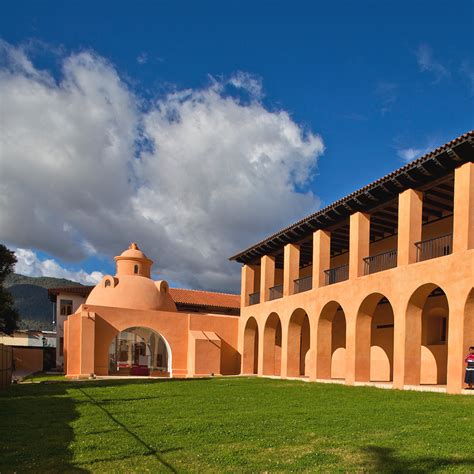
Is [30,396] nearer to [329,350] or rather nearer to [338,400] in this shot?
[338,400]

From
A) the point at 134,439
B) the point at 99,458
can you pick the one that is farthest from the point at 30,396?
the point at 99,458

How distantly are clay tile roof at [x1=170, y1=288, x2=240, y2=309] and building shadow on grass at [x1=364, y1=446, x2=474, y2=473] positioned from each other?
33.4 metres

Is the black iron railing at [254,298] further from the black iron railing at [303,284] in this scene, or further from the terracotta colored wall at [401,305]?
the black iron railing at [303,284]

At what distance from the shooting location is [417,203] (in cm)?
1686

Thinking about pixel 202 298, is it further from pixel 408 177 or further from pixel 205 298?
pixel 408 177

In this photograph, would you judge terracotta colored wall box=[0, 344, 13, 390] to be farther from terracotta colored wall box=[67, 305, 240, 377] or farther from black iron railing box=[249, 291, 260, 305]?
black iron railing box=[249, 291, 260, 305]

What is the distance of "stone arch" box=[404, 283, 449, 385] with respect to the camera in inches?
640

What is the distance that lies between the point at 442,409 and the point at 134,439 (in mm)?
6383

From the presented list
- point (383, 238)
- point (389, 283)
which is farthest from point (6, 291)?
point (389, 283)

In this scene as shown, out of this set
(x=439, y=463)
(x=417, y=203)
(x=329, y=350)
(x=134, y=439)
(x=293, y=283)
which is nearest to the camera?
(x=439, y=463)

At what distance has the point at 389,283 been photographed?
17359 millimetres

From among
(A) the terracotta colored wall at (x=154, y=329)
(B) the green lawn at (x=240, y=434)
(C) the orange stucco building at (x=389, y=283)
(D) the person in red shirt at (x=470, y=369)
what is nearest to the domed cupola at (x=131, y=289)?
(A) the terracotta colored wall at (x=154, y=329)

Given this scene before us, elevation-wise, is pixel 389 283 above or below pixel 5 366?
above

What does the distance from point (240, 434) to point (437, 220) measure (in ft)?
47.5
